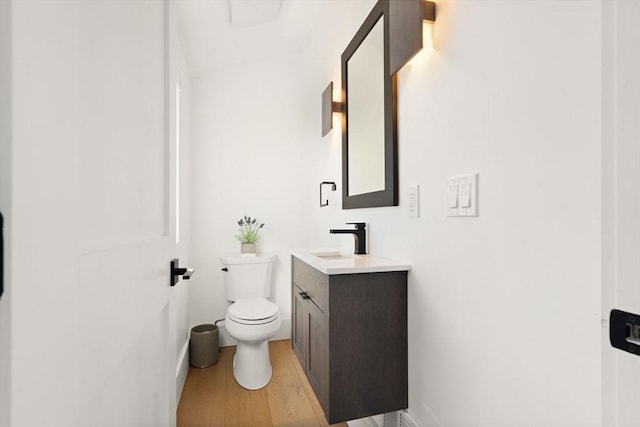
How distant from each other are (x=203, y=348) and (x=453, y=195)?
2.25m

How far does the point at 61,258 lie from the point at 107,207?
0.62 feet

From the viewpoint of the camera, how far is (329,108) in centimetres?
230

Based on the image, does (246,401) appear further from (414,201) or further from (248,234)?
(414,201)

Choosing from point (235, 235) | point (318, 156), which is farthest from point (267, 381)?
point (318, 156)

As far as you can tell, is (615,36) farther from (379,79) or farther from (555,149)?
(379,79)

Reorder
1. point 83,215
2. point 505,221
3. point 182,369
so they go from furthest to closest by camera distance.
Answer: point 182,369
point 505,221
point 83,215

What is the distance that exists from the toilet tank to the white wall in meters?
1.36

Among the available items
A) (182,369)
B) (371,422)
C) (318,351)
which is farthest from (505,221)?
(182,369)

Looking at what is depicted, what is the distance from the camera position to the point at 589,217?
0.69 metres

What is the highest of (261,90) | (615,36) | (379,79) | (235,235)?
(261,90)

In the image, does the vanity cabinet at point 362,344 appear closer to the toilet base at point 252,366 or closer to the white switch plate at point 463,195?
the white switch plate at point 463,195

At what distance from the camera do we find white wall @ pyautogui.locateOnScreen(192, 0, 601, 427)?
0.71 m

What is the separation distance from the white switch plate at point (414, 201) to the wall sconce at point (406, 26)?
0.50m

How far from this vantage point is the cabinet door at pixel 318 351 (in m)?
1.36
